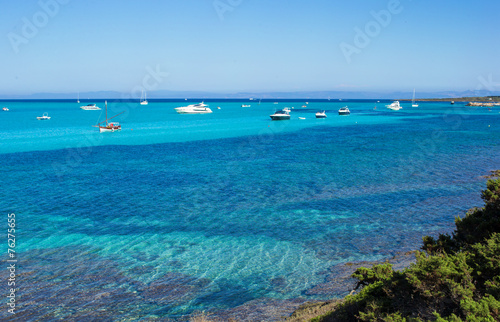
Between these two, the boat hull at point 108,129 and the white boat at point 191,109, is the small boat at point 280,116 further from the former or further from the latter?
the white boat at point 191,109

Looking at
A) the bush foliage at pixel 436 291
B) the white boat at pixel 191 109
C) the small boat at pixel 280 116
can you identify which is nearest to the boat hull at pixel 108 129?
the small boat at pixel 280 116

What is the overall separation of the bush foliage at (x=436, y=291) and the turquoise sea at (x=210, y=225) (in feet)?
11.3

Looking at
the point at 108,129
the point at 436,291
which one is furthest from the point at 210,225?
the point at 108,129

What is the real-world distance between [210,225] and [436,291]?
1318cm

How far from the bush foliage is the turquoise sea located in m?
3.44

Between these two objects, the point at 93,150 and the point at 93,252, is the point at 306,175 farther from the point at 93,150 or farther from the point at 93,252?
the point at 93,150

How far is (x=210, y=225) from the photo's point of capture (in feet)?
62.7

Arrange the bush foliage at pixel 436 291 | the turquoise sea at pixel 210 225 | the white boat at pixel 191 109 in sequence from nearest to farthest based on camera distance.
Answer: the bush foliage at pixel 436 291
the turquoise sea at pixel 210 225
the white boat at pixel 191 109

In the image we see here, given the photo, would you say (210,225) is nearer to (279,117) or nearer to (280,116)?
(280,116)

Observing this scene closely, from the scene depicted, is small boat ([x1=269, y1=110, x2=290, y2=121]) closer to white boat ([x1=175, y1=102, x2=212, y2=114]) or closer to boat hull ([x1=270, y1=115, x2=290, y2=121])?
boat hull ([x1=270, y1=115, x2=290, y2=121])

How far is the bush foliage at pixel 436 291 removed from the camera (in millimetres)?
6730

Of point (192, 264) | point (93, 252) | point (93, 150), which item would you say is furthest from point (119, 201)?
point (93, 150)

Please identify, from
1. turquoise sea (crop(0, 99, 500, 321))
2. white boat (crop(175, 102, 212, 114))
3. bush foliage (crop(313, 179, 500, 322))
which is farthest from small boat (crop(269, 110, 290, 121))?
bush foliage (crop(313, 179, 500, 322))

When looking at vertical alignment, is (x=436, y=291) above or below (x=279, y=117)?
below
